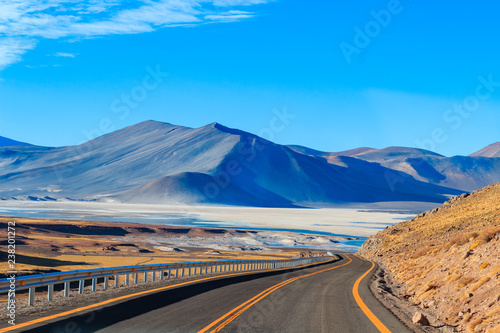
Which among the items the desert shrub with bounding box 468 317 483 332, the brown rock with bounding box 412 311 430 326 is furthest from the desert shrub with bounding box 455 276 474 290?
the desert shrub with bounding box 468 317 483 332

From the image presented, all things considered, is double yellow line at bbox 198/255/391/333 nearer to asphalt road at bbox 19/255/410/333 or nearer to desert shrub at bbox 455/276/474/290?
asphalt road at bbox 19/255/410/333

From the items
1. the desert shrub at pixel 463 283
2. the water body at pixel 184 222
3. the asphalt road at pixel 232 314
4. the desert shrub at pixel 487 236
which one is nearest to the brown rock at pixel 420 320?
the asphalt road at pixel 232 314

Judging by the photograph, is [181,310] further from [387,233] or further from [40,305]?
[387,233]

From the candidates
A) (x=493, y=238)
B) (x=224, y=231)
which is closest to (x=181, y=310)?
(x=493, y=238)

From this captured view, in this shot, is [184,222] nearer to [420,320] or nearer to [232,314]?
[232,314]

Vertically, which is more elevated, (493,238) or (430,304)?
(493,238)

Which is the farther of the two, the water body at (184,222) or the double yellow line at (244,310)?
the water body at (184,222)

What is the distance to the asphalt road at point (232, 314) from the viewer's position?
1130 cm

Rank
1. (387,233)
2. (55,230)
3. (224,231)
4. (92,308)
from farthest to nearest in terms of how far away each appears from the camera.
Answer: (224,231) < (55,230) < (387,233) < (92,308)

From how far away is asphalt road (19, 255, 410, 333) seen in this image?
11305 mm

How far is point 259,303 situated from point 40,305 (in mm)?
6129

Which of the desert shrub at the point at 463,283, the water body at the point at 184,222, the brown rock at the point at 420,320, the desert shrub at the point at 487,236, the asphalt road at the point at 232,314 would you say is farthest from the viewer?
the water body at the point at 184,222

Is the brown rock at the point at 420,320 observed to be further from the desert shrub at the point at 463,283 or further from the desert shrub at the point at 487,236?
the desert shrub at the point at 487,236

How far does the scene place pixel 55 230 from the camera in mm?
92750
